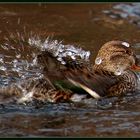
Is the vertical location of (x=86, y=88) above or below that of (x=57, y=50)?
below

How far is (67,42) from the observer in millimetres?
11453

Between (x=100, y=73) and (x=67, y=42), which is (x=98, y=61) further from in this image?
(x=67, y=42)

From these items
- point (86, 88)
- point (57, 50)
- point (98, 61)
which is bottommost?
point (86, 88)

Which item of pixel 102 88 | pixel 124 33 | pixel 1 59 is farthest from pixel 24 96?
pixel 124 33

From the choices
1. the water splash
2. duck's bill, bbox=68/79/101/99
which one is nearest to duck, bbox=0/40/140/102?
duck's bill, bbox=68/79/101/99

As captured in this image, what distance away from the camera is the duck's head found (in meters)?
9.70

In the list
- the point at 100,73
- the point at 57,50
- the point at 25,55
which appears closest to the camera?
the point at 57,50

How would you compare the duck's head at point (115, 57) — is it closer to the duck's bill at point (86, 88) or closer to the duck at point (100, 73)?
the duck at point (100, 73)

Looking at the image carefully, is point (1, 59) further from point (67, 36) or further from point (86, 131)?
point (86, 131)

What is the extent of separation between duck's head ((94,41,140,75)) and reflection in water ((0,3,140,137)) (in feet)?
2.40

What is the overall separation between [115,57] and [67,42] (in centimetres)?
182

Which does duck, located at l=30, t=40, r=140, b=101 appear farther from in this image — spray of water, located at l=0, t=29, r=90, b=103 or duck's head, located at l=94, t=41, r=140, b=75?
spray of water, located at l=0, t=29, r=90, b=103

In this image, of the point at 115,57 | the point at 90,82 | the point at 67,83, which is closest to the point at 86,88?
the point at 90,82

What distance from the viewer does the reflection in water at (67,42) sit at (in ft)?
24.6
